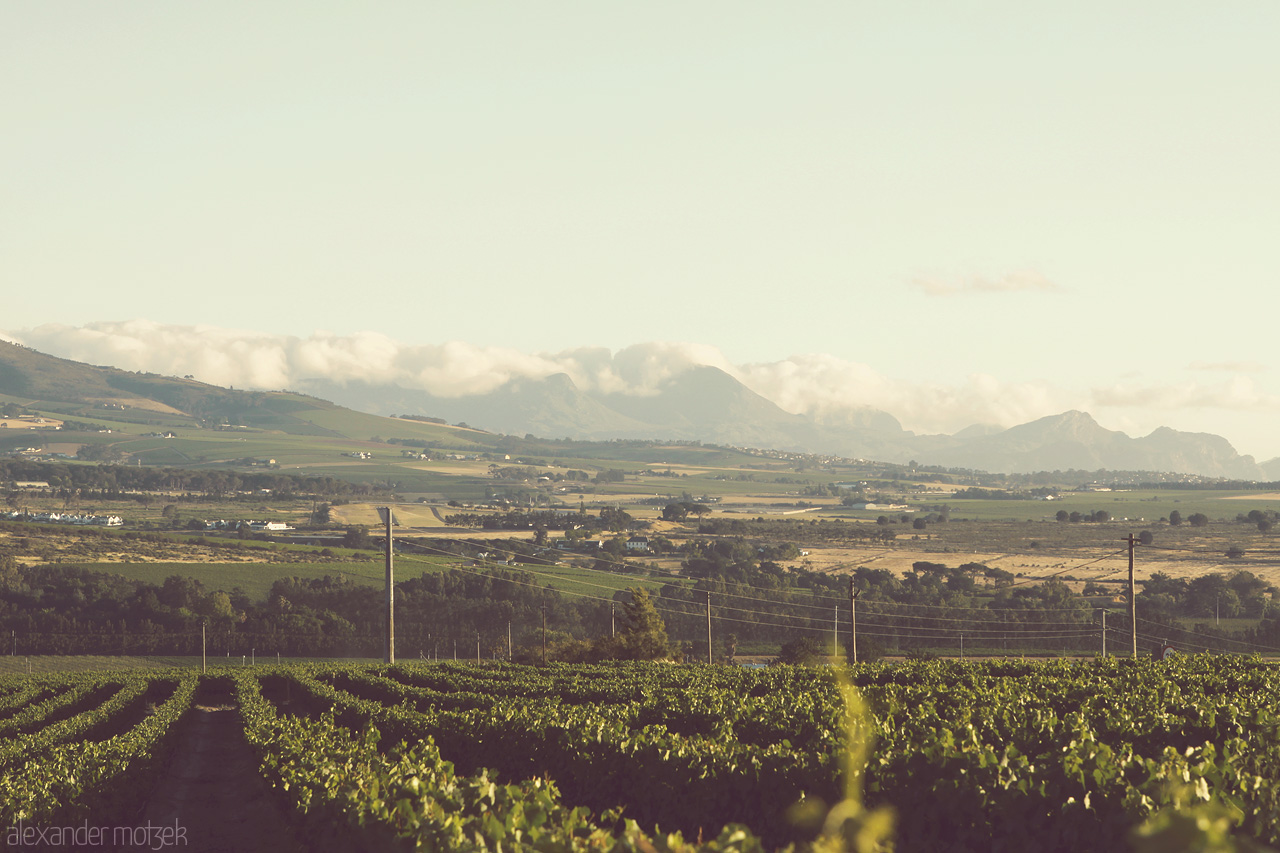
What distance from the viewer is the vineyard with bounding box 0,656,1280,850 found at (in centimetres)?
940

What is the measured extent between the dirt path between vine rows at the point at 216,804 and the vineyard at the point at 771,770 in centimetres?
46

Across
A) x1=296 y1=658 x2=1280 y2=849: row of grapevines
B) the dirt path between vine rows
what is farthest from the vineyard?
the dirt path between vine rows

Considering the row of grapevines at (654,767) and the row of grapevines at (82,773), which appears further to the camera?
the row of grapevines at (82,773)

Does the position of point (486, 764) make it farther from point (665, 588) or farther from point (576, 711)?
point (665, 588)

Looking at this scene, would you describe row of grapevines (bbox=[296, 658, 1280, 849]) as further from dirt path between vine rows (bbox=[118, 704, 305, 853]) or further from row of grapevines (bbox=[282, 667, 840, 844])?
dirt path between vine rows (bbox=[118, 704, 305, 853])

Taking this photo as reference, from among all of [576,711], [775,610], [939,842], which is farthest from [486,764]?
[775,610]

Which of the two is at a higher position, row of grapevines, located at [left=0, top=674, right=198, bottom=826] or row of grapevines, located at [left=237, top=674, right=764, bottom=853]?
row of grapevines, located at [left=237, top=674, right=764, bottom=853]

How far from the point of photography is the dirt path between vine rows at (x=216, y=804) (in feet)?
78.7

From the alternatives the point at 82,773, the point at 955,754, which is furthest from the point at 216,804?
the point at 955,754

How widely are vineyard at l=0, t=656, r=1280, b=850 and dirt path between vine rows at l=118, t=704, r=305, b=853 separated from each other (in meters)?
0.46

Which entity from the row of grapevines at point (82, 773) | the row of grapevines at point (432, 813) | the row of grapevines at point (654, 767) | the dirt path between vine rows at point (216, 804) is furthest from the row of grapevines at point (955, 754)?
the row of grapevines at point (82, 773)

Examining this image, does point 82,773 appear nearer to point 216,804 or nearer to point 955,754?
point 216,804

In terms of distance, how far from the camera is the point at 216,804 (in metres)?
30.1

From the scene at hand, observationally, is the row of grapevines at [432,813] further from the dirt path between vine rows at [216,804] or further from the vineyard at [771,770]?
the dirt path between vine rows at [216,804]
